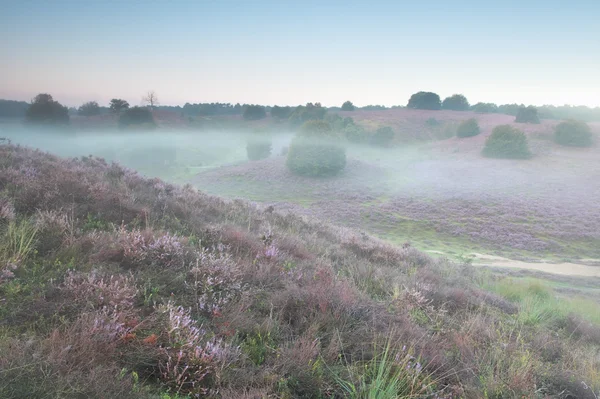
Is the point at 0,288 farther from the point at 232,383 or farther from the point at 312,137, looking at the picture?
the point at 312,137

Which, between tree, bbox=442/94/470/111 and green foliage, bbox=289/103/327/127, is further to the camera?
tree, bbox=442/94/470/111

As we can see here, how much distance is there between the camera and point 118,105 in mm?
85875

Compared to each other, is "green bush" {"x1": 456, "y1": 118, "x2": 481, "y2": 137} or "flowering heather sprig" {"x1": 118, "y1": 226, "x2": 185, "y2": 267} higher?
"green bush" {"x1": 456, "y1": 118, "x2": 481, "y2": 137}

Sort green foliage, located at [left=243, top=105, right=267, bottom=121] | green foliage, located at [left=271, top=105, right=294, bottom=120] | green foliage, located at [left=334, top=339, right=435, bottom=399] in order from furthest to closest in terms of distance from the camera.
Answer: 1. green foliage, located at [left=243, top=105, right=267, bottom=121]
2. green foliage, located at [left=271, top=105, right=294, bottom=120]
3. green foliage, located at [left=334, top=339, right=435, bottom=399]

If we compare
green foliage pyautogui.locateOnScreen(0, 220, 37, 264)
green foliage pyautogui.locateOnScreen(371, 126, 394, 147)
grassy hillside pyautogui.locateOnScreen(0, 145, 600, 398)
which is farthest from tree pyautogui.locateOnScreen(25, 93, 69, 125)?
green foliage pyautogui.locateOnScreen(0, 220, 37, 264)

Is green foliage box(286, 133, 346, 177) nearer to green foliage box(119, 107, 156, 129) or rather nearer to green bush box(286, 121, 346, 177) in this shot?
green bush box(286, 121, 346, 177)

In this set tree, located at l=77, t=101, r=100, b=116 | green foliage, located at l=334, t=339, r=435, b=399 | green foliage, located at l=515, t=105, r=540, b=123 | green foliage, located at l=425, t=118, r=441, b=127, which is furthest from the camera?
green foliage, located at l=425, t=118, r=441, b=127

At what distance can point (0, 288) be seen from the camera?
296 cm

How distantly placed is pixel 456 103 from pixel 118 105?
116m

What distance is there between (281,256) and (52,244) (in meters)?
3.20

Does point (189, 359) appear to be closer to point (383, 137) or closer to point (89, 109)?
point (383, 137)

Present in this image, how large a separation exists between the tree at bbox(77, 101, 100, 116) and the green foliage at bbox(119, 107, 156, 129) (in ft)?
60.8

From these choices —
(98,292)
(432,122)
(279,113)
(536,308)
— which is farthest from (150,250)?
(279,113)

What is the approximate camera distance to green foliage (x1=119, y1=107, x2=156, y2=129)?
259ft
